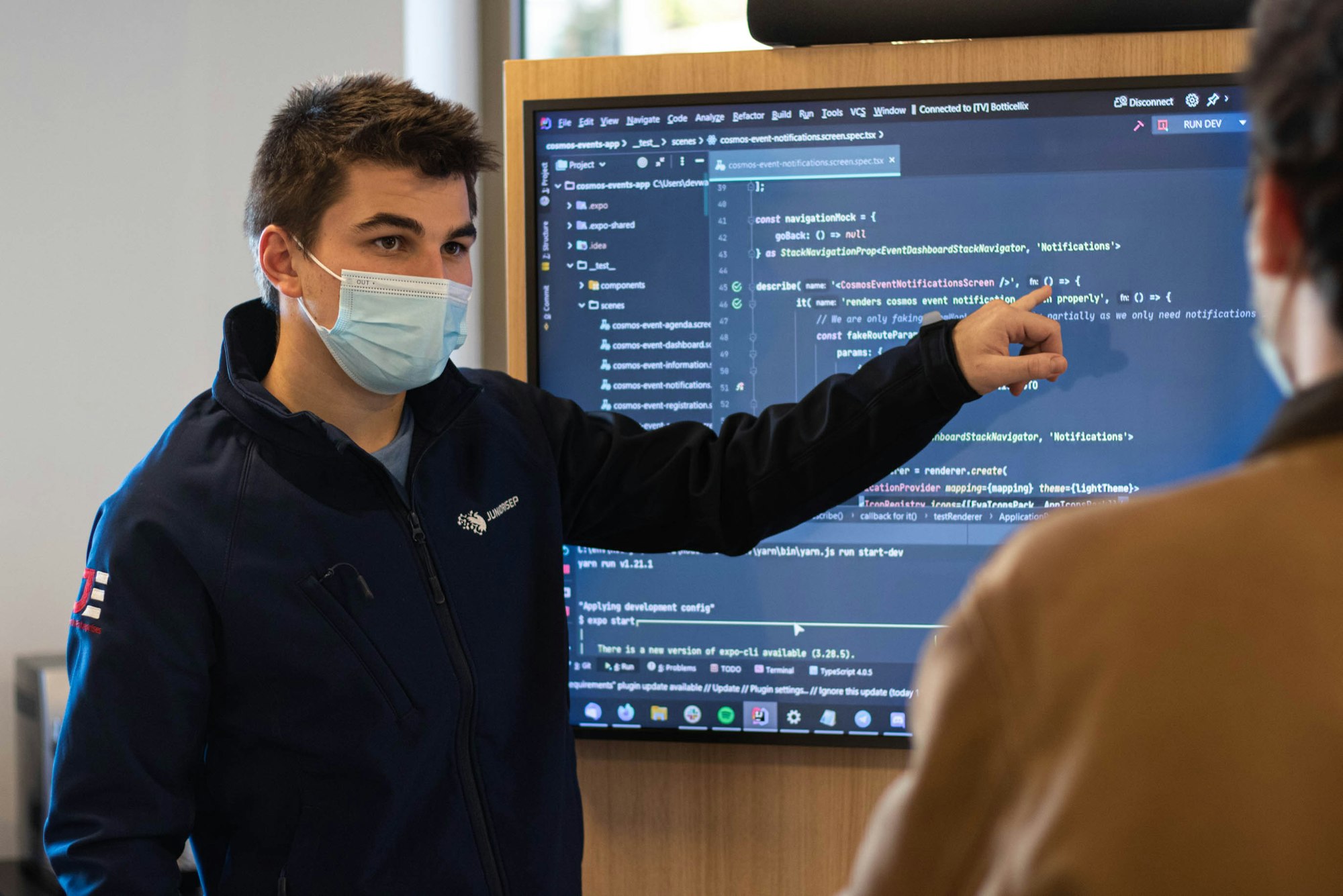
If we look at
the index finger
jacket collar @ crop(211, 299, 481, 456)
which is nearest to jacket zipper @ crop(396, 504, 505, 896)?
jacket collar @ crop(211, 299, 481, 456)

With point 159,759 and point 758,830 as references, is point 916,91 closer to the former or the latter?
point 758,830

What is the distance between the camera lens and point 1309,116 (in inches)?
21.8

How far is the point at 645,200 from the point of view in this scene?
1.78 meters

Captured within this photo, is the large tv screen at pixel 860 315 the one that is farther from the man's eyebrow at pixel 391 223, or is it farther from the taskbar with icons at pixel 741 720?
the man's eyebrow at pixel 391 223

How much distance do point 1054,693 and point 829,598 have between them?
1.21m

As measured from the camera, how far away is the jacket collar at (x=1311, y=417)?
55 cm

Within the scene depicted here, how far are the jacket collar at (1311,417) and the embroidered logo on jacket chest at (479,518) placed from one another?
3.37 feet

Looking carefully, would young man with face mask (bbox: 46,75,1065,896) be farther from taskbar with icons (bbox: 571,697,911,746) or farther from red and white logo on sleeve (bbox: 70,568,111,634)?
taskbar with icons (bbox: 571,697,911,746)

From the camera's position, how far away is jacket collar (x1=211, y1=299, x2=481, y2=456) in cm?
133

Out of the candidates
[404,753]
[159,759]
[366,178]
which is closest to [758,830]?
[404,753]

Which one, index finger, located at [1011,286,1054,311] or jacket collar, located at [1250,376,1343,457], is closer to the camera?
jacket collar, located at [1250,376,1343,457]

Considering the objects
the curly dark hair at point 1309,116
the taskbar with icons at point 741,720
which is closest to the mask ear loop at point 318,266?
the taskbar with icons at point 741,720

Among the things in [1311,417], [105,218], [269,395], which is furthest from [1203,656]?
[105,218]

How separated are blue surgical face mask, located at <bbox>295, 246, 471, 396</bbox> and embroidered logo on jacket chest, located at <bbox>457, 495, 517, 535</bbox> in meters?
0.18
